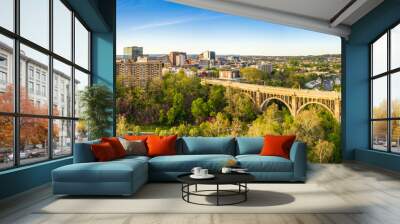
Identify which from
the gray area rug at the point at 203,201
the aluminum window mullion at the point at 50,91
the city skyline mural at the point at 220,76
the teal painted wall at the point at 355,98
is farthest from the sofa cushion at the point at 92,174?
the teal painted wall at the point at 355,98

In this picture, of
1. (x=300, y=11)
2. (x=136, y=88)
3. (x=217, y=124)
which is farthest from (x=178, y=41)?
(x=300, y=11)

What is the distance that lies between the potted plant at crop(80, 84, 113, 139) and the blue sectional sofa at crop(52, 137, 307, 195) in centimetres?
210

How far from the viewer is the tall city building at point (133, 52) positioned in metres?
12.0

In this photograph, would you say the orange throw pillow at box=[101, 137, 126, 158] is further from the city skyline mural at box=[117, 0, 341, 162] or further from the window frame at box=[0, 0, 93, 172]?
the city skyline mural at box=[117, 0, 341, 162]

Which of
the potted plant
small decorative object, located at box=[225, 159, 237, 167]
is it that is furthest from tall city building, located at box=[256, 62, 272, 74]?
small decorative object, located at box=[225, 159, 237, 167]

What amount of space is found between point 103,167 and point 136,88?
22.1ft

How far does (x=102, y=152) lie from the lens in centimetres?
612

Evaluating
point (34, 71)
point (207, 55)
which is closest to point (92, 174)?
point (34, 71)

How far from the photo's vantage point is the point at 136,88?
11.9 m

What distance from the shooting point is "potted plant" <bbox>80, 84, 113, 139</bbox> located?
8.40 m

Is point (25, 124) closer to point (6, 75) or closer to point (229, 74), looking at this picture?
point (6, 75)

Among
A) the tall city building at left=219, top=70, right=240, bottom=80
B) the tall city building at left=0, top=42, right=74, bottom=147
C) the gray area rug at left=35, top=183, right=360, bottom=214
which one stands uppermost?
the tall city building at left=219, top=70, right=240, bottom=80

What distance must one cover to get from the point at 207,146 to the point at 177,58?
532 cm

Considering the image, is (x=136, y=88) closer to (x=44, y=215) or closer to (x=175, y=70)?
(x=175, y=70)
